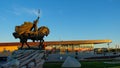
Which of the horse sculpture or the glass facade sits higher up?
the horse sculpture

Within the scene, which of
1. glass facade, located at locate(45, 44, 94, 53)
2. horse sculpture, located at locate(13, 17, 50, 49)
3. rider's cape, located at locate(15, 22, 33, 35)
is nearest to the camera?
horse sculpture, located at locate(13, 17, 50, 49)

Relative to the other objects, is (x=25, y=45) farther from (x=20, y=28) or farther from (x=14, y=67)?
(x=14, y=67)

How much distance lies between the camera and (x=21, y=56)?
27.1 metres

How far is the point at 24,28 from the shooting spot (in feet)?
98.2

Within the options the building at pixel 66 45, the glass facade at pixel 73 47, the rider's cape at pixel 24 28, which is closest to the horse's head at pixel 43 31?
the rider's cape at pixel 24 28

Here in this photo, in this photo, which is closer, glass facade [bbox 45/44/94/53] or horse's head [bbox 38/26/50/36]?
horse's head [bbox 38/26/50/36]

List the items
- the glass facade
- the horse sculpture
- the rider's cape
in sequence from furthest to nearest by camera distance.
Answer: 1. the glass facade
2. the rider's cape
3. the horse sculpture

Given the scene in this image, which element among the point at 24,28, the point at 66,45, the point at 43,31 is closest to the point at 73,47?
the point at 66,45

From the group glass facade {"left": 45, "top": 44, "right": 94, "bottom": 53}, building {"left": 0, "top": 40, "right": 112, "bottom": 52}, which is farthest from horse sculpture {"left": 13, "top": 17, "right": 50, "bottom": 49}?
glass facade {"left": 45, "top": 44, "right": 94, "bottom": 53}

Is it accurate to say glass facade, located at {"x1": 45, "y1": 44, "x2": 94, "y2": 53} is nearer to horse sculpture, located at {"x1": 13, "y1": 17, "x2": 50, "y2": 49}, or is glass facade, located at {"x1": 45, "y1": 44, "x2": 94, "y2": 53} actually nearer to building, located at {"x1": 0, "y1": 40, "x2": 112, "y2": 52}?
building, located at {"x1": 0, "y1": 40, "x2": 112, "y2": 52}

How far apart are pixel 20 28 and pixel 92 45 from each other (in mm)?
54560

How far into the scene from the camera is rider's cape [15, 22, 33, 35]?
98.0 feet

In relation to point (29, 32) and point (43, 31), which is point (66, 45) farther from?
point (29, 32)

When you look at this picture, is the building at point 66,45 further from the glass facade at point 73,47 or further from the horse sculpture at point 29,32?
the horse sculpture at point 29,32
